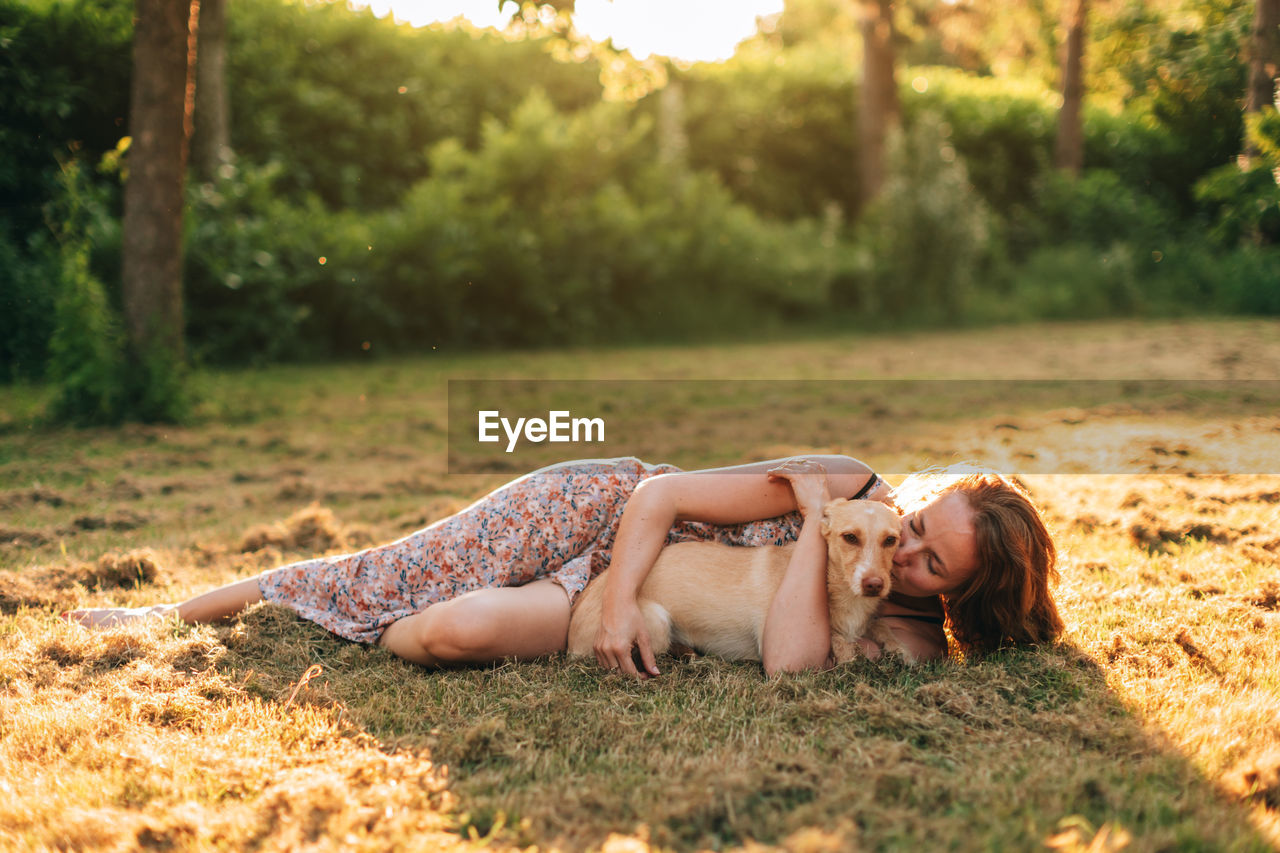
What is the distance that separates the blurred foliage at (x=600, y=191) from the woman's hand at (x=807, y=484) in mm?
4231

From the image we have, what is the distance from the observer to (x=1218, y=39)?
690cm

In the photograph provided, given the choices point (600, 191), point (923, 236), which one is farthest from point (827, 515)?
point (923, 236)

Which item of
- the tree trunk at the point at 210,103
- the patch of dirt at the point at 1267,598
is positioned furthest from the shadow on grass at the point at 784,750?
the tree trunk at the point at 210,103

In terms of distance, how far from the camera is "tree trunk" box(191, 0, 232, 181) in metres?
10.2

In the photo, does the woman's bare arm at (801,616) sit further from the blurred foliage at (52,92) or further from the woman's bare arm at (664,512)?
the blurred foliage at (52,92)

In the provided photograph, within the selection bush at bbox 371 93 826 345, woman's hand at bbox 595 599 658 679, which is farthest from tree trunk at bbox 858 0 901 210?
woman's hand at bbox 595 599 658 679

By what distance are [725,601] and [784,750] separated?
2.28 feet

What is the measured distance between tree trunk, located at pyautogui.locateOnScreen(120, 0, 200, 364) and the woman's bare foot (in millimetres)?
4452

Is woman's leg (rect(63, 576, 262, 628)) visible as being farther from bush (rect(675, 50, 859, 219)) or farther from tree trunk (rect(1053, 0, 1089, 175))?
tree trunk (rect(1053, 0, 1089, 175))

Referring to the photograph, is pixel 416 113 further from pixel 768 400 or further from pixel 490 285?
pixel 768 400

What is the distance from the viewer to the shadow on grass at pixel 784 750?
206 cm

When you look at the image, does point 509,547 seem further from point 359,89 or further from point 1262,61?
point 359,89

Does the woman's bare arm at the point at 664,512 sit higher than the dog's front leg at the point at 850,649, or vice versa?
the woman's bare arm at the point at 664,512

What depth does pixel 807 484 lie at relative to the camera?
3096 mm
